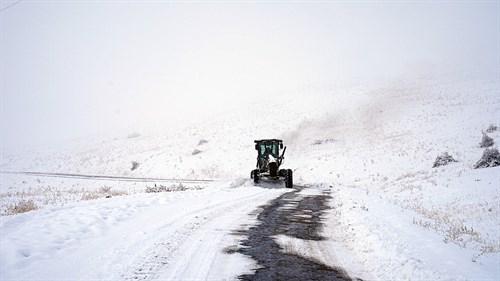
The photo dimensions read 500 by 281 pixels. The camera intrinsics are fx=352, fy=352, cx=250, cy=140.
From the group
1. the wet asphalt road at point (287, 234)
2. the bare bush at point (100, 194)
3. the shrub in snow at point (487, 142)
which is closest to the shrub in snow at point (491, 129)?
the shrub in snow at point (487, 142)

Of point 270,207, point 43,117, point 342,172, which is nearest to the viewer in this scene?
point 270,207

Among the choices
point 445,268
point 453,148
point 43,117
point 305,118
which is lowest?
point 445,268

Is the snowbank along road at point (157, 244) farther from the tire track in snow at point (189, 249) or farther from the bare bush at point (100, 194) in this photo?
the bare bush at point (100, 194)

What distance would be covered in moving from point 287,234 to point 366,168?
2351cm

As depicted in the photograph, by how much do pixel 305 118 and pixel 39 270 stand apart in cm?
4828

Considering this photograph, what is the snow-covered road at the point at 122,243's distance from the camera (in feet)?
16.1

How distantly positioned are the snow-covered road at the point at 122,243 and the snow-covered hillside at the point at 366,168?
0.09 metres

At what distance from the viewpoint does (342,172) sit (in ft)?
97.3

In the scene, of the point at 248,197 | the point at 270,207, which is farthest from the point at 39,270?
the point at 248,197

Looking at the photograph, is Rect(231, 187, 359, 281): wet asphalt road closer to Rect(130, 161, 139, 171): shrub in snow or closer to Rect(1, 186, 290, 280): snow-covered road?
Rect(1, 186, 290, 280): snow-covered road

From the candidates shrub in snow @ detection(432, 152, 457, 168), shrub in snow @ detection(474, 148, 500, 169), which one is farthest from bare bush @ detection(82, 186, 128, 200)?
shrub in snow @ detection(432, 152, 457, 168)

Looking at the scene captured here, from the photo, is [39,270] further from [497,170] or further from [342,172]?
[342,172]

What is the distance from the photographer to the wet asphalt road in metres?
4.87

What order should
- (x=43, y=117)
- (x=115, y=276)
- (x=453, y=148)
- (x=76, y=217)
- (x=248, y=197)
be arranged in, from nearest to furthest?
(x=115, y=276) → (x=76, y=217) → (x=248, y=197) → (x=453, y=148) → (x=43, y=117)
